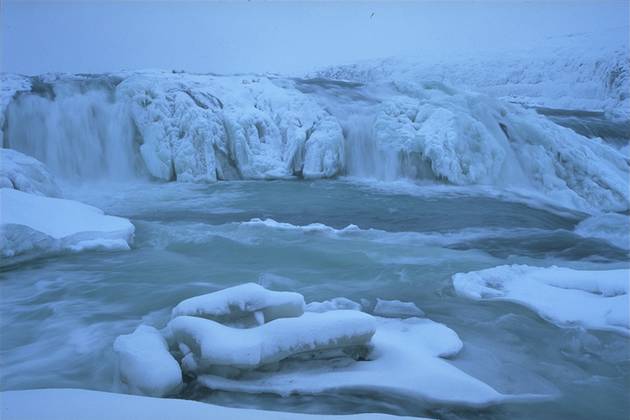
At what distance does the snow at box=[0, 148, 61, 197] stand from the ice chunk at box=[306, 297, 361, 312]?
3.97 metres

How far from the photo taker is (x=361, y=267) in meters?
4.14

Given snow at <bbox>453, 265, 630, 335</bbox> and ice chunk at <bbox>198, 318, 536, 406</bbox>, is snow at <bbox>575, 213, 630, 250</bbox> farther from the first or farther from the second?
ice chunk at <bbox>198, 318, 536, 406</bbox>

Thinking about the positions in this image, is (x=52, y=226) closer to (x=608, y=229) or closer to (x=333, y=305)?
(x=333, y=305)

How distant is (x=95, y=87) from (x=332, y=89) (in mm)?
4855

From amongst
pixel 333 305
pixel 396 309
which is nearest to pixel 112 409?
pixel 333 305

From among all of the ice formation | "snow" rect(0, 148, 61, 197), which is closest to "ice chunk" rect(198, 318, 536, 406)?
the ice formation

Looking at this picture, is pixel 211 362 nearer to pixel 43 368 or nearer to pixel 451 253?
pixel 43 368

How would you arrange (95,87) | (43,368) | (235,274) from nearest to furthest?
1. (43,368)
2. (235,274)
3. (95,87)

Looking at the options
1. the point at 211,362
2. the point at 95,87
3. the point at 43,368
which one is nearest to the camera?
the point at 211,362

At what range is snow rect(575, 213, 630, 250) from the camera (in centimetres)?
571

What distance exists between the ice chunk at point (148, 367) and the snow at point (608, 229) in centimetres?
503

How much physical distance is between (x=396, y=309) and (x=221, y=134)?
712 centimetres

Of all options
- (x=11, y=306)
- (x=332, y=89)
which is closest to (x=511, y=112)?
(x=332, y=89)

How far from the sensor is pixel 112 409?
162cm
